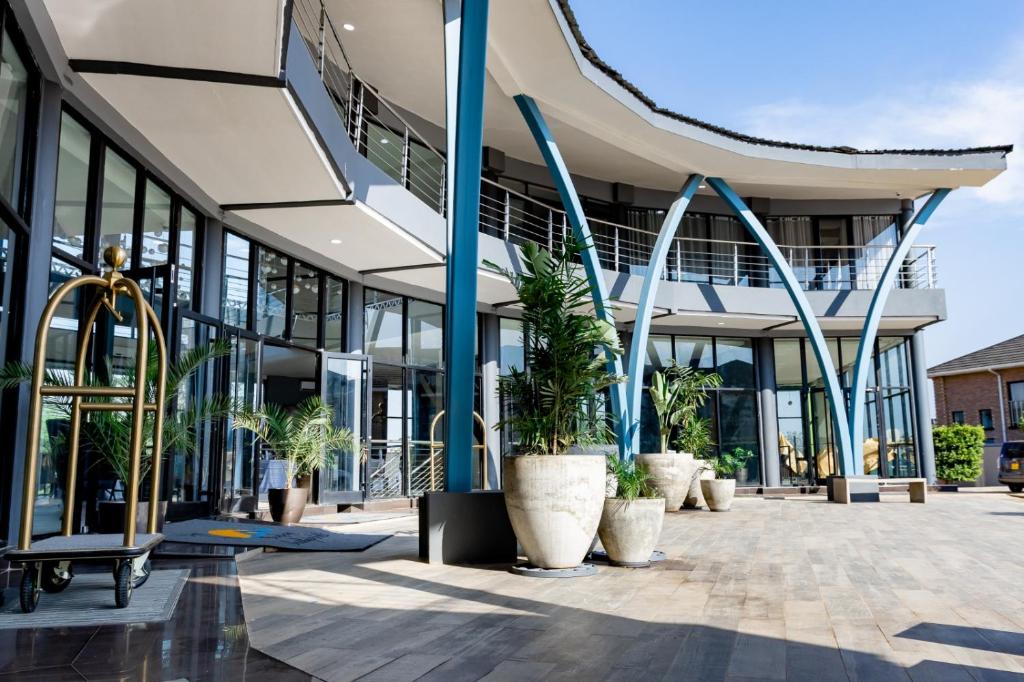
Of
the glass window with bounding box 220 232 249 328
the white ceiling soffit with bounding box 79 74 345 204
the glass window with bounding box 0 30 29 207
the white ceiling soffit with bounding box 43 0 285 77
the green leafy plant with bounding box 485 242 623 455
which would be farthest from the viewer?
the glass window with bounding box 220 232 249 328

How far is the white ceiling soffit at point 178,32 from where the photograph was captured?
4.91m

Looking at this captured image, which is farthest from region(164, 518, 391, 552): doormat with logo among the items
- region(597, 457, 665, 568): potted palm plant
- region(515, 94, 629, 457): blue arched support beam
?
region(515, 94, 629, 457): blue arched support beam

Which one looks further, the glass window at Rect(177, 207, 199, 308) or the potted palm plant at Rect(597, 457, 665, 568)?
the glass window at Rect(177, 207, 199, 308)

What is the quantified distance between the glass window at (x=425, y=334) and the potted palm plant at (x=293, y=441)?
3141 mm

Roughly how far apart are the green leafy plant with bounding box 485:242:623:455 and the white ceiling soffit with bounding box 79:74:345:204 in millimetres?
2510

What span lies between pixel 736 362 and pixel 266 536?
12501 mm

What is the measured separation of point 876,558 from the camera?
5.86 meters

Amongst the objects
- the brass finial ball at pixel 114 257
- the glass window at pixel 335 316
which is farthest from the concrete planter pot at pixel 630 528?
the glass window at pixel 335 316

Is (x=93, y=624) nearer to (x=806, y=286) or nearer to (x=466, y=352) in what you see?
(x=466, y=352)

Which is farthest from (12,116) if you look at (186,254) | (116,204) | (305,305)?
(305,305)

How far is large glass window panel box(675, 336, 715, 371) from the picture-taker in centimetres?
1692

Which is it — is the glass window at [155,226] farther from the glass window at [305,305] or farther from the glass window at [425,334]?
the glass window at [425,334]

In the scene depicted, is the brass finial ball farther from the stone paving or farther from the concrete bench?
the concrete bench

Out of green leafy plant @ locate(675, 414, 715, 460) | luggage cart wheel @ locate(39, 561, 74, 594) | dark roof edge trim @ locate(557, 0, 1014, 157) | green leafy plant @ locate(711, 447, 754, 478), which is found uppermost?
dark roof edge trim @ locate(557, 0, 1014, 157)
